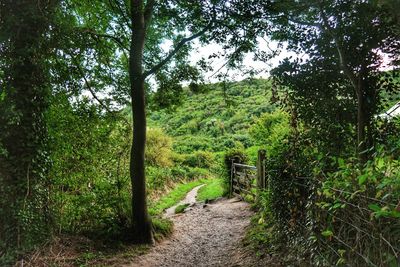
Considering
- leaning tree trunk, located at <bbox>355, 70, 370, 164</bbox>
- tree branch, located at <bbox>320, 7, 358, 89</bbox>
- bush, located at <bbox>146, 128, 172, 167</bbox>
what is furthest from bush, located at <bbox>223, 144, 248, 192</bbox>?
tree branch, located at <bbox>320, 7, 358, 89</bbox>

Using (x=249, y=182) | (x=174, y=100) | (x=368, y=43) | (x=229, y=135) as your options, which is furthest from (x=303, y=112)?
(x=229, y=135)

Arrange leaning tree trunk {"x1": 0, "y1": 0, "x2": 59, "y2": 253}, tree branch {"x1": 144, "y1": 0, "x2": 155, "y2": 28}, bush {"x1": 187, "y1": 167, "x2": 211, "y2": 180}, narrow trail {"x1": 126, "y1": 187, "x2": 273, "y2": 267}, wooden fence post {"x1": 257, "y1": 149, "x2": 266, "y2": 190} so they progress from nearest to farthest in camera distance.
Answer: leaning tree trunk {"x1": 0, "y1": 0, "x2": 59, "y2": 253}, narrow trail {"x1": 126, "y1": 187, "x2": 273, "y2": 267}, tree branch {"x1": 144, "y1": 0, "x2": 155, "y2": 28}, wooden fence post {"x1": 257, "y1": 149, "x2": 266, "y2": 190}, bush {"x1": 187, "y1": 167, "x2": 211, "y2": 180}

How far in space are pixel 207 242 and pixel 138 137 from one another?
9.58 ft

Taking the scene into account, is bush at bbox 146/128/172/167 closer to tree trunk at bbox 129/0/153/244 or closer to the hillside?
the hillside

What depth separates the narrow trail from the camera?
6.23 metres

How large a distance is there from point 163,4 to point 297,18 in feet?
8.95

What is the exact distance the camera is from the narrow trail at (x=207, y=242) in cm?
623

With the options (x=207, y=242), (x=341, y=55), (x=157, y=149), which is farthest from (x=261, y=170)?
(x=157, y=149)

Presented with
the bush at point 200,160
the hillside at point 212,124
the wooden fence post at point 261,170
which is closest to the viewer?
the wooden fence post at point 261,170

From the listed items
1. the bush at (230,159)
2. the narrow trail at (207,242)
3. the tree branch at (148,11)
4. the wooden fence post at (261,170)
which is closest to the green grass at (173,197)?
the narrow trail at (207,242)

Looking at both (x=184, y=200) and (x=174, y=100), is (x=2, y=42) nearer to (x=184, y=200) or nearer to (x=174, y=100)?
(x=174, y=100)

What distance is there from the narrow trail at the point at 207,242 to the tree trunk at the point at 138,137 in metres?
0.54

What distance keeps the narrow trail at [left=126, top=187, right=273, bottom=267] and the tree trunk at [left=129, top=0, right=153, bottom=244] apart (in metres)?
0.54

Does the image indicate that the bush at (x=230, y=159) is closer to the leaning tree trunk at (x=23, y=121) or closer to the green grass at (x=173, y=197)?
the green grass at (x=173, y=197)
